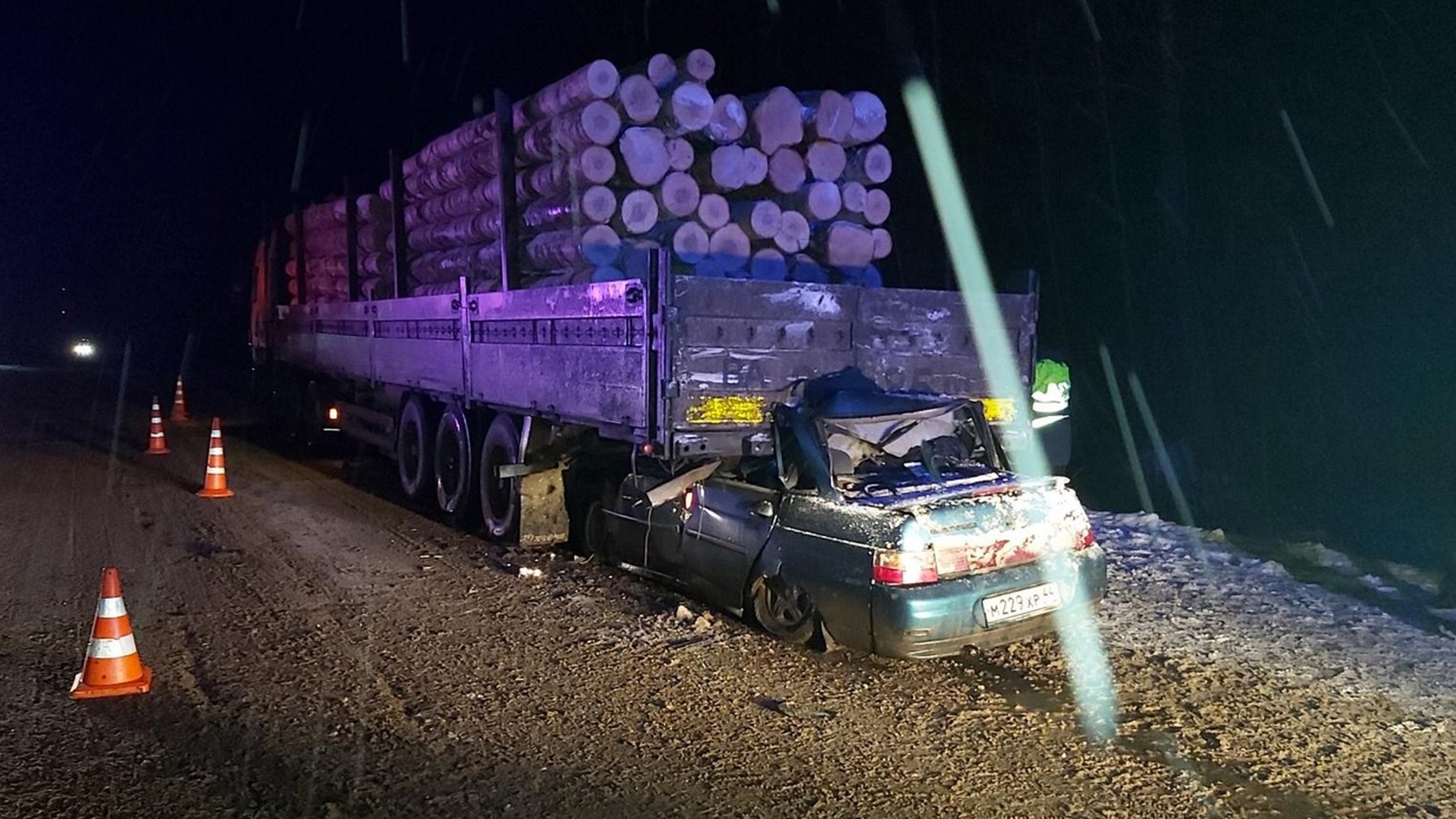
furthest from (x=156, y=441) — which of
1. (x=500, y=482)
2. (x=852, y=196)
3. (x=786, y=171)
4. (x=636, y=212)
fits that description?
(x=852, y=196)

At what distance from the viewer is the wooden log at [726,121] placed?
7.77 meters

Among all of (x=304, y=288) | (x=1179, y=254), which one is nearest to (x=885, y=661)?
(x=304, y=288)

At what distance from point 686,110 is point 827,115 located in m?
1.24

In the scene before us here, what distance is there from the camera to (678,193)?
7773mm

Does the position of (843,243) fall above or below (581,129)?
below

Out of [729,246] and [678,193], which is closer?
[678,193]

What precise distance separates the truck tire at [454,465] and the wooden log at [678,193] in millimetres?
2770

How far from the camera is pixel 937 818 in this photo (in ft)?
12.1

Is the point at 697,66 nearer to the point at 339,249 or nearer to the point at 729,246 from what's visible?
the point at 729,246

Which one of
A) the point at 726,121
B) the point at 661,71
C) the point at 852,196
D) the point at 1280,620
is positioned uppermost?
the point at 661,71

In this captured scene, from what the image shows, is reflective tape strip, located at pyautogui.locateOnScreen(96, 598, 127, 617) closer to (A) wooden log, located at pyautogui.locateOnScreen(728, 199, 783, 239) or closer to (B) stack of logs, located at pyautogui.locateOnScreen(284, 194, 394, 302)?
(A) wooden log, located at pyautogui.locateOnScreen(728, 199, 783, 239)

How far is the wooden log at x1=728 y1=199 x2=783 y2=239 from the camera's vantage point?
798 cm

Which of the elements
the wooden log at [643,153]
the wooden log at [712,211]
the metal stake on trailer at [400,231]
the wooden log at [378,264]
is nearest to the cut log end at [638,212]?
the wooden log at [643,153]

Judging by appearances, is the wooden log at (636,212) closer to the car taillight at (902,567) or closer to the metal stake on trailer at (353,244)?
the car taillight at (902,567)
